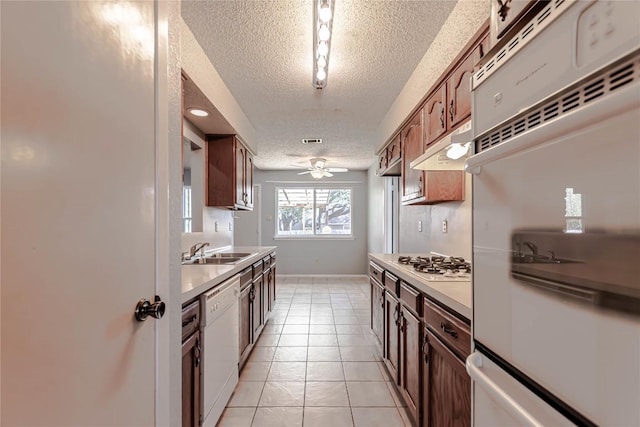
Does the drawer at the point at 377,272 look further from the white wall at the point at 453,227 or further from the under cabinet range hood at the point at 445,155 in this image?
the under cabinet range hood at the point at 445,155

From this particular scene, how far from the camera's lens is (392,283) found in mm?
2182

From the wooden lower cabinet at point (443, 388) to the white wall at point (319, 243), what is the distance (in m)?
5.43

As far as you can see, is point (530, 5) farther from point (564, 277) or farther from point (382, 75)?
point (382, 75)

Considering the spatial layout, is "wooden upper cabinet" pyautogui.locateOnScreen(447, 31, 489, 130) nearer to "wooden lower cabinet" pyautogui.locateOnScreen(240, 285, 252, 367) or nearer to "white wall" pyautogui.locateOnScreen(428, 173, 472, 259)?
"white wall" pyautogui.locateOnScreen(428, 173, 472, 259)

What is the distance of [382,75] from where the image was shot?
249 centimetres

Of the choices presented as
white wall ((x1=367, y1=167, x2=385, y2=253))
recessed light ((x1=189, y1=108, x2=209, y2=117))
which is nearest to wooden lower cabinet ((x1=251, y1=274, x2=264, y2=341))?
recessed light ((x1=189, y1=108, x2=209, y2=117))

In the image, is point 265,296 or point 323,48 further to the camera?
point 265,296

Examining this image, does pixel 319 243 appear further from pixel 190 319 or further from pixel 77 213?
pixel 77 213

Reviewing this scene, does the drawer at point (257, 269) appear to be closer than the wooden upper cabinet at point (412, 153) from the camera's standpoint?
No

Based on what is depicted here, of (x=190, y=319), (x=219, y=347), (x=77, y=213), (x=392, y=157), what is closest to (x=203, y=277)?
(x=190, y=319)

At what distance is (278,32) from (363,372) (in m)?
2.62

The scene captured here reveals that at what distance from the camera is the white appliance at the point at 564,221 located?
0.47 metres

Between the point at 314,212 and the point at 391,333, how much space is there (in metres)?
4.99

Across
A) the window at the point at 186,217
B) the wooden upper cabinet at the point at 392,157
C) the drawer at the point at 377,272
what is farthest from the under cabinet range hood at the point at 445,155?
the window at the point at 186,217
